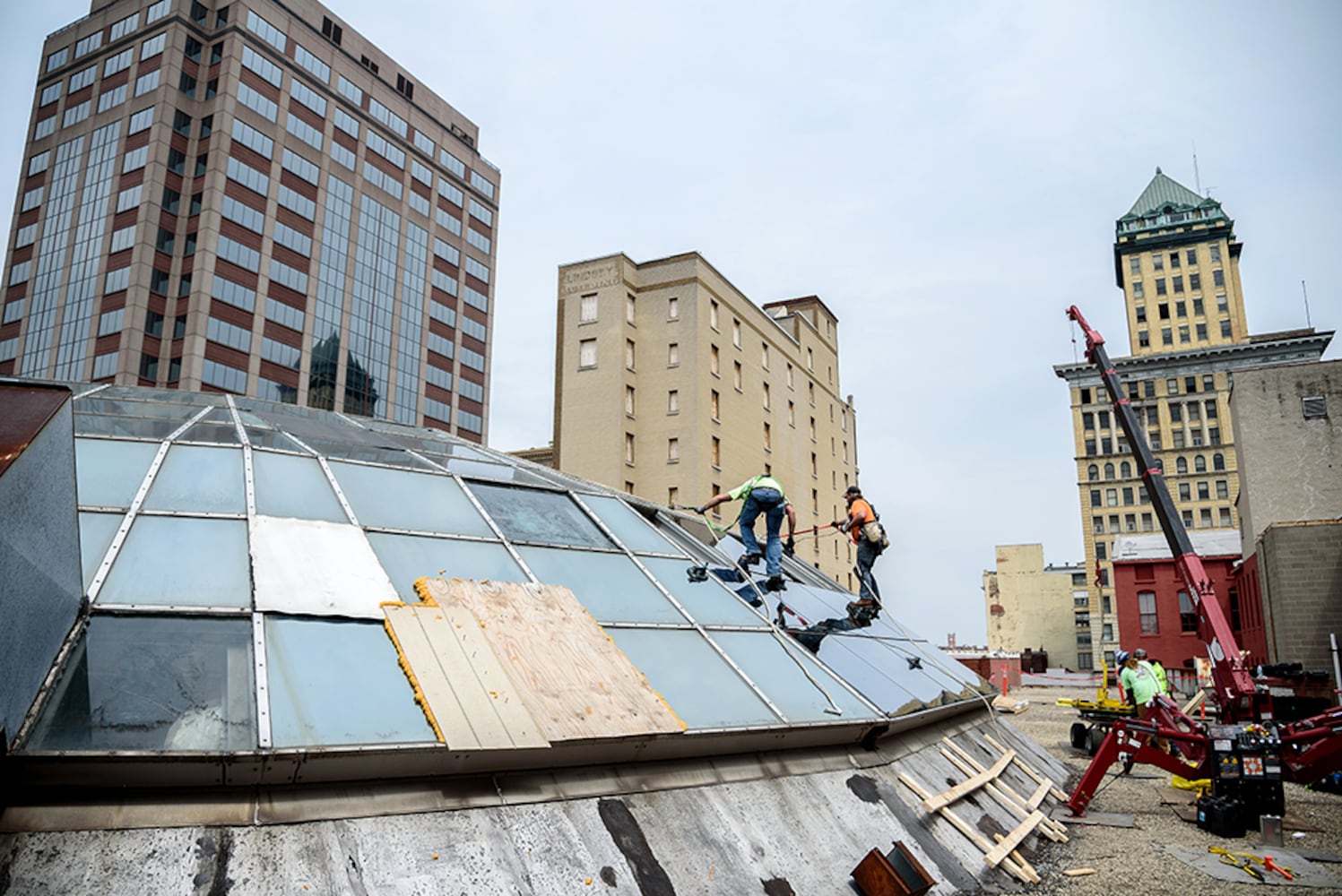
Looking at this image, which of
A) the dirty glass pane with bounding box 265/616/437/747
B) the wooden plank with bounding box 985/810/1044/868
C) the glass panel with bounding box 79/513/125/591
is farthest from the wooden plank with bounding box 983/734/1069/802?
the glass panel with bounding box 79/513/125/591

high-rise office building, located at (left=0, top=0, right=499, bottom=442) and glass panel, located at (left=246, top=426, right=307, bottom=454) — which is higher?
high-rise office building, located at (left=0, top=0, right=499, bottom=442)

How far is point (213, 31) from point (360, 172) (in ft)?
45.3

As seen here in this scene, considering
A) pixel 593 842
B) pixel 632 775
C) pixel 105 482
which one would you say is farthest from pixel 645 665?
pixel 105 482

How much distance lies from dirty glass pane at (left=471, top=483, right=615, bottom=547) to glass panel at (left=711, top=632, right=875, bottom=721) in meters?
2.06

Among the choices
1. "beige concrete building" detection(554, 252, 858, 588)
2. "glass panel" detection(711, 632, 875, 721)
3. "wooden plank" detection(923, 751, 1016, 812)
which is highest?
"beige concrete building" detection(554, 252, 858, 588)

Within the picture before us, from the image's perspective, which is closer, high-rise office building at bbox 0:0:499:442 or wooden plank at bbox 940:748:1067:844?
wooden plank at bbox 940:748:1067:844

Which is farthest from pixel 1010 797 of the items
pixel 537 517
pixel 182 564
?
pixel 182 564

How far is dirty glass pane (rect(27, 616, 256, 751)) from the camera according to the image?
5.00 meters

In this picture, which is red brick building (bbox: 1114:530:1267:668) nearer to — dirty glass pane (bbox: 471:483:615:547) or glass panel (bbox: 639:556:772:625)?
glass panel (bbox: 639:556:772:625)

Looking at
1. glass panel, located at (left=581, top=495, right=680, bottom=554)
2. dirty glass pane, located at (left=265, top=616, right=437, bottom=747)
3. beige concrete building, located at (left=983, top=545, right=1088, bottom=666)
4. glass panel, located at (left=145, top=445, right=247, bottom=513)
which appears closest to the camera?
dirty glass pane, located at (left=265, top=616, right=437, bottom=747)

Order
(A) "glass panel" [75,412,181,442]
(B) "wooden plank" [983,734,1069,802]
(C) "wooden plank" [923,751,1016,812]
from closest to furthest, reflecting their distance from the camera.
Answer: (C) "wooden plank" [923,751,1016,812] → (A) "glass panel" [75,412,181,442] → (B) "wooden plank" [983,734,1069,802]

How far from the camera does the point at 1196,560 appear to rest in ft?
69.5

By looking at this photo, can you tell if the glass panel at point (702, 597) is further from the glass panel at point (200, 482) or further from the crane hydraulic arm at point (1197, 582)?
the crane hydraulic arm at point (1197, 582)

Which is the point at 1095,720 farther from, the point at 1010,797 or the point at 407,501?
the point at 407,501
